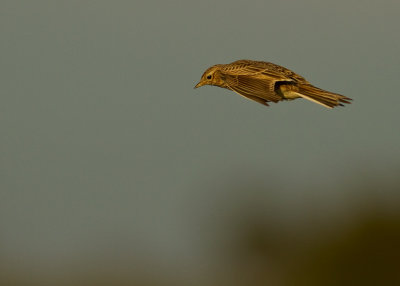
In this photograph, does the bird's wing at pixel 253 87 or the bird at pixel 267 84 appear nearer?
the bird's wing at pixel 253 87

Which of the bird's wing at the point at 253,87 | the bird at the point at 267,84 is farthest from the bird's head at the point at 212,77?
the bird's wing at the point at 253,87

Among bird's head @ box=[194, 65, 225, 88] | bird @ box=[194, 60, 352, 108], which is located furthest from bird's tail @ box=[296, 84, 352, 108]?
bird's head @ box=[194, 65, 225, 88]

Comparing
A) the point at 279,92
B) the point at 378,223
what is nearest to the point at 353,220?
the point at 378,223

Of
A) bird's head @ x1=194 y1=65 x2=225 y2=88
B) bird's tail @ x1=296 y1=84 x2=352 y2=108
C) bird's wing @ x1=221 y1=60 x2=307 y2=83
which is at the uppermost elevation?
bird's head @ x1=194 y1=65 x2=225 y2=88

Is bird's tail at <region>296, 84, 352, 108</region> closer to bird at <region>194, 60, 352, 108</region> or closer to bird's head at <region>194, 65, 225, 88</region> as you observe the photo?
bird at <region>194, 60, 352, 108</region>

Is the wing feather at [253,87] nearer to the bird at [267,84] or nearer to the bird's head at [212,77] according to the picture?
the bird at [267,84]

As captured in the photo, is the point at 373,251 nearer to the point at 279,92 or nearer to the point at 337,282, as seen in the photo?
the point at 337,282

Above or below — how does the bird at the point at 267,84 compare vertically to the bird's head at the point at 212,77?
below

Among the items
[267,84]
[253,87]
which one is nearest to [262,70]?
[267,84]
